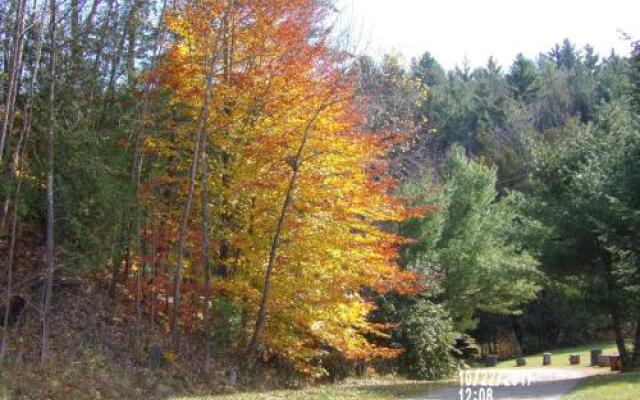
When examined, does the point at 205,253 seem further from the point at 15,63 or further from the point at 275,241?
the point at 15,63

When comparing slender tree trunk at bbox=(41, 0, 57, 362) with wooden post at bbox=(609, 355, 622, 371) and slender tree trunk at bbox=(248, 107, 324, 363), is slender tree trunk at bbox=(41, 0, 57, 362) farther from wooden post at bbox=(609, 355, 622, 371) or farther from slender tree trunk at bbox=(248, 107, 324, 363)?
wooden post at bbox=(609, 355, 622, 371)

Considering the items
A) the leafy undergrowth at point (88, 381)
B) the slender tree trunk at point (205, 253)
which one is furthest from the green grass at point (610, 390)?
the leafy undergrowth at point (88, 381)

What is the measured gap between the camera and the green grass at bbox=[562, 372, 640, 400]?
11242 mm

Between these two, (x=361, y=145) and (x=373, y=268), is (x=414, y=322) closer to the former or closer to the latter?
(x=373, y=268)

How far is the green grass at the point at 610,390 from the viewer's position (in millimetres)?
11242

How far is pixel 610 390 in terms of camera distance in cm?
1219

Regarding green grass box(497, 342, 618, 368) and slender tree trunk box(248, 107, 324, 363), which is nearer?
slender tree trunk box(248, 107, 324, 363)

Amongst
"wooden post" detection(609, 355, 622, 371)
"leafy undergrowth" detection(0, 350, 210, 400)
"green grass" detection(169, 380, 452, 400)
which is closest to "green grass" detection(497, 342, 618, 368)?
"wooden post" detection(609, 355, 622, 371)

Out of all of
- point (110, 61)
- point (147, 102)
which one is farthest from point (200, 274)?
point (110, 61)

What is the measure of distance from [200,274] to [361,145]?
15.4 ft

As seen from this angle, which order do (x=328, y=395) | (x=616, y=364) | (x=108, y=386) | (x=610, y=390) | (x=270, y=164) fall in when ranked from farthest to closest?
(x=616, y=364), (x=270, y=164), (x=328, y=395), (x=610, y=390), (x=108, y=386)

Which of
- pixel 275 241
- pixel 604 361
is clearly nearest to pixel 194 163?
pixel 275 241

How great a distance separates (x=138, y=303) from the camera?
12656mm

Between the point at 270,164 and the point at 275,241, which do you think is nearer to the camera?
the point at 275,241
